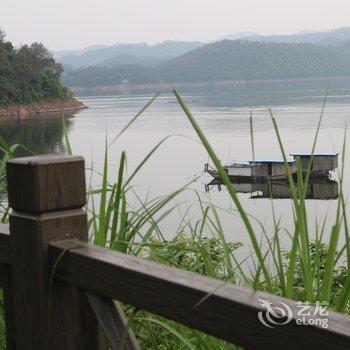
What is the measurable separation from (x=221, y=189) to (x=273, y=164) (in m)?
2.56

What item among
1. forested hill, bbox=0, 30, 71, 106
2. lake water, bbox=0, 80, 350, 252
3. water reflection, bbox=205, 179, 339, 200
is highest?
forested hill, bbox=0, 30, 71, 106

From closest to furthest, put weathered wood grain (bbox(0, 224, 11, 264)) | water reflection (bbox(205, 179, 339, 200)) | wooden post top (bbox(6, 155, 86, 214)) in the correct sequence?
1. wooden post top (bbox(6, 155, 86, 214))
2. weathered wood grain (bbox(0, 224, 11, 264))
3. water reflection (bbox(205, 179, 339, 200))

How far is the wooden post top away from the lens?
3.39 ft

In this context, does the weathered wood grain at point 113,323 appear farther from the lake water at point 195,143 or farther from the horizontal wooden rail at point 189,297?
the lake water at point 195,143

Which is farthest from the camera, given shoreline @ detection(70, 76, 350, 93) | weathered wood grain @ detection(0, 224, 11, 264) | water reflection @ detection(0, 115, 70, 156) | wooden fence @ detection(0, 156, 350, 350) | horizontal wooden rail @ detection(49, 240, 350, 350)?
shoreline @ detection(70, 76, 350, 93)

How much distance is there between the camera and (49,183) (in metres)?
1.03

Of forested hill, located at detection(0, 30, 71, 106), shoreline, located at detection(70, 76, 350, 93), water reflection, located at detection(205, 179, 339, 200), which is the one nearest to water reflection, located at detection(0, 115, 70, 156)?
forested hill, located at detection(0, 30, 71, 106)

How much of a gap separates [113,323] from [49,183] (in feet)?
0.75

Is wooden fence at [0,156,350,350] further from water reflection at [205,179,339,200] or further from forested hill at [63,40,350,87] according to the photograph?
forested hill at [63,40,350,87]

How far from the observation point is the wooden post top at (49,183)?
1034 millimetres

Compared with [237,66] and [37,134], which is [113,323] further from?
[237,66]

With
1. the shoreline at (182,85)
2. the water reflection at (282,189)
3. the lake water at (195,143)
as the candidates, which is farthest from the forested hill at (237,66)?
the water reflection at (282,189)

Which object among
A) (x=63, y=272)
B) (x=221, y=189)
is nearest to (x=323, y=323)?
(x=63, y=272)

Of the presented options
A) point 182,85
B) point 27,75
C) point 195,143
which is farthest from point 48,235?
point 182,85
